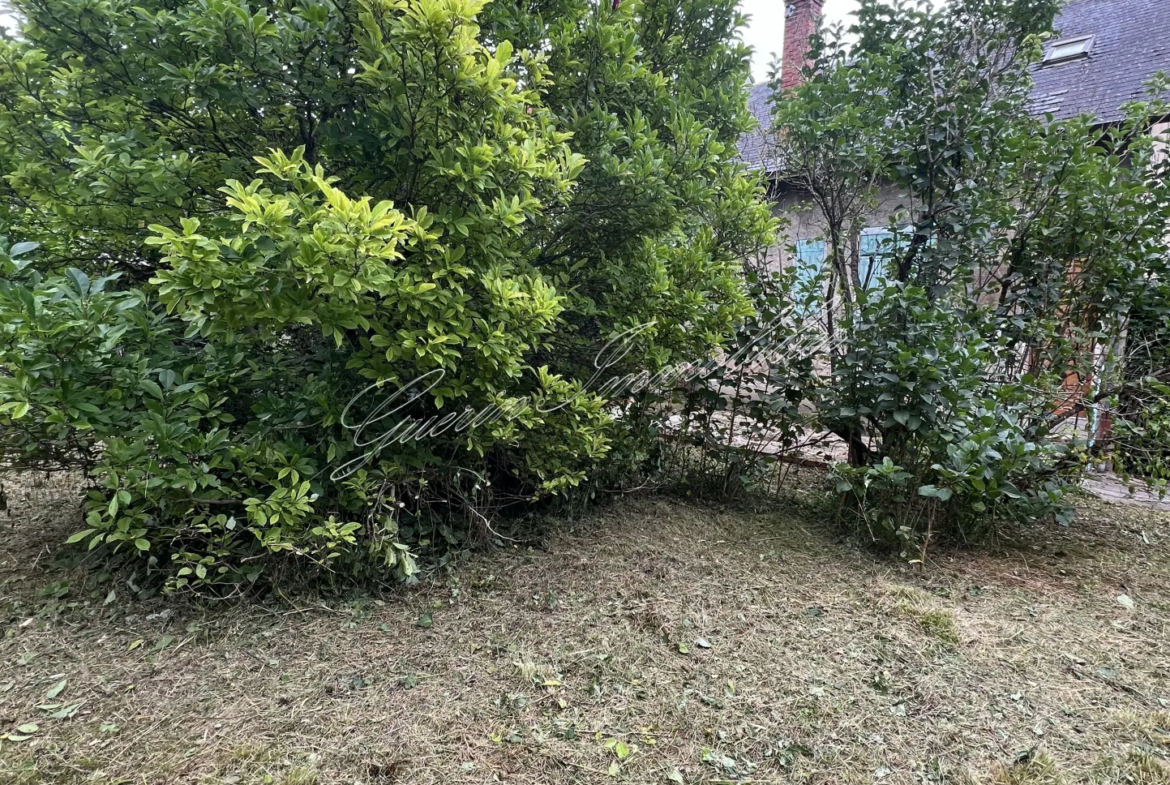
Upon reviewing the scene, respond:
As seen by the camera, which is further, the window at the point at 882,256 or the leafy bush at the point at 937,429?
the window at the point at 882,256

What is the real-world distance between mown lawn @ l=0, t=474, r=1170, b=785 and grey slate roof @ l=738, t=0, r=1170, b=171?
4.53m

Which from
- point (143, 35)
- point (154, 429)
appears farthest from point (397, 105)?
point (154, 429)

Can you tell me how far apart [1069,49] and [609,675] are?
11467 mm

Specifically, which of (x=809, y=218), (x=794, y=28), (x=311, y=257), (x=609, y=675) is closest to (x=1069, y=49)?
(x=794, y=28)

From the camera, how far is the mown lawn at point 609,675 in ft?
6.16

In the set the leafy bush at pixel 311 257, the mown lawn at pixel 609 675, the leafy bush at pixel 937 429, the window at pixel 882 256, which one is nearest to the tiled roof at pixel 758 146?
the window at pixel 882 256

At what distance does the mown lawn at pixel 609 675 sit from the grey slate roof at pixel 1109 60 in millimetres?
4526

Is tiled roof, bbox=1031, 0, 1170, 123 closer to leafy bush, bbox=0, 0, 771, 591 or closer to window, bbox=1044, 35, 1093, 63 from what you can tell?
window, bbox=1044, 35, 1093, 63

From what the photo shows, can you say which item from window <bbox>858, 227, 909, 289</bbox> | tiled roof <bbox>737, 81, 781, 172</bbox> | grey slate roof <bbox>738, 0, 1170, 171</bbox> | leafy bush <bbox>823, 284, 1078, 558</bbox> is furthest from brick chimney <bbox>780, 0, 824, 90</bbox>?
leafy bush <bbox>823, 284, 1078, 558</bbox>

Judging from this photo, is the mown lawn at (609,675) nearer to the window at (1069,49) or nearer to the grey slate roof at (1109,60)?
the grey slate roof at (1109,60)

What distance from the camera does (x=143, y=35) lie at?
224 centimetres

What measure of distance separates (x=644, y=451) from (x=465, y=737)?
2.15 m

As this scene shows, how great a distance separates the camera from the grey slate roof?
6.71 meters

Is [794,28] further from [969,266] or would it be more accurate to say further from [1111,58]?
[969,266]
